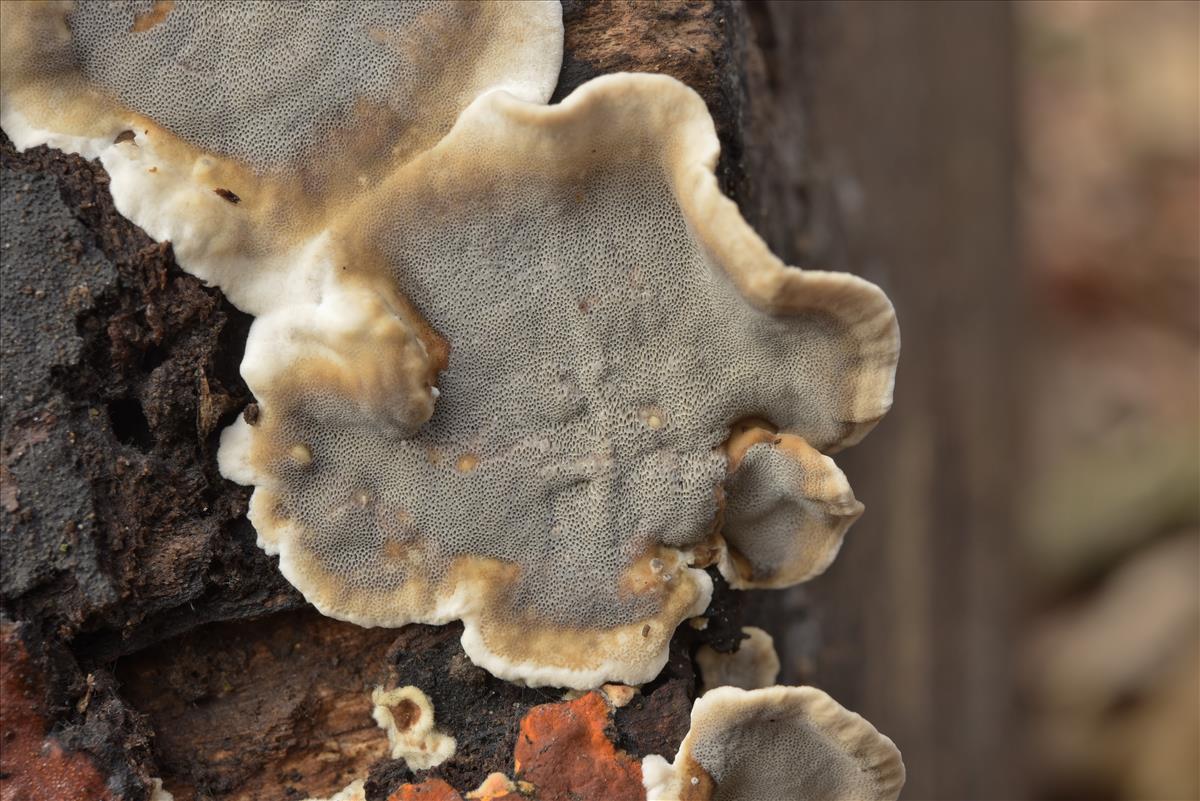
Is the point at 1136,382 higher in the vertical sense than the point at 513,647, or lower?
lower

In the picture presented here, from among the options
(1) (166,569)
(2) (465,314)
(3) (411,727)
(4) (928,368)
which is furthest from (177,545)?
(4) (928,368)

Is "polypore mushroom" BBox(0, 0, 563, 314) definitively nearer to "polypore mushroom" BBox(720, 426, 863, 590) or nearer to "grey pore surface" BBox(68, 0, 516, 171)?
"grey pore surface" BBox(68, 0, 516, 171)

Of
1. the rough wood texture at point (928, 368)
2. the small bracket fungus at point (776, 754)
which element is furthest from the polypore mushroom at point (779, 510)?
the rough wood texture at point (928, 368)

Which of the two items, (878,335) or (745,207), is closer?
(878,335)

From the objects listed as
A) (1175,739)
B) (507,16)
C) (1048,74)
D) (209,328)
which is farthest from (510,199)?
(1048,74)

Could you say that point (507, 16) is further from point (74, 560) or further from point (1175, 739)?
point (1175, 739)

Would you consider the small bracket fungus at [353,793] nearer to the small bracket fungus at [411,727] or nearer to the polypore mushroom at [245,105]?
the small bracket fungus at [411,727]
